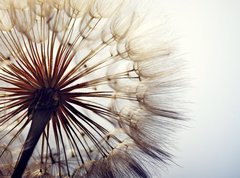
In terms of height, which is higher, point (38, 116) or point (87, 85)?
point (87, 85)

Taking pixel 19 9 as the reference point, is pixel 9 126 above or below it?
below

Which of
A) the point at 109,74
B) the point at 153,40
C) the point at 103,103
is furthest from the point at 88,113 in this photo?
the point at 153,40

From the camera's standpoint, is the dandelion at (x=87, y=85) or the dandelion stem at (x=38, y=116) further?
the dandelion at (x=87, y=85)

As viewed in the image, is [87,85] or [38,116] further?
[87,85]

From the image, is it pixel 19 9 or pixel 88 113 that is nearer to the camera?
pixel 19 9

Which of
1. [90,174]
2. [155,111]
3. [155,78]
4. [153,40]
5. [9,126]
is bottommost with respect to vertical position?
[90,174]

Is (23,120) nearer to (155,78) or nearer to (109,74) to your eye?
(109,74)

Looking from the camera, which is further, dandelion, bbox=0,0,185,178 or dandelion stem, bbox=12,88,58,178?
dandelion, bbox=0,0,185,178
